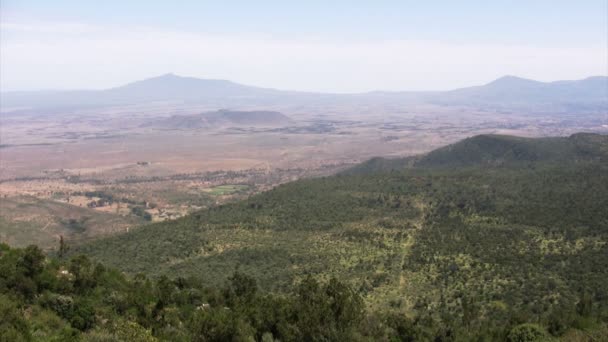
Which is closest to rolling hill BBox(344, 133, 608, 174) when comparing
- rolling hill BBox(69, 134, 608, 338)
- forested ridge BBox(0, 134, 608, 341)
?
forested ridge BBox(0, 134, 608, 341)

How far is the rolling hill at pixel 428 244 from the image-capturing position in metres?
35.9

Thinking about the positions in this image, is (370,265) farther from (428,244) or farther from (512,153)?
(512,153)

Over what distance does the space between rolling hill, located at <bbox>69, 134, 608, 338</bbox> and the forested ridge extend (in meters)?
0.17

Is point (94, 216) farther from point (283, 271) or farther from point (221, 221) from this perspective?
point (283, 271)

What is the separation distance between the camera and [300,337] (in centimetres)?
2467

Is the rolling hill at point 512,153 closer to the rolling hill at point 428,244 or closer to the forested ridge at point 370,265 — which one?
the forested ridge at point 370,265

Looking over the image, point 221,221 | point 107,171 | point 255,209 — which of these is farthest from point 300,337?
point 107,171

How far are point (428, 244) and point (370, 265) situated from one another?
7423mm

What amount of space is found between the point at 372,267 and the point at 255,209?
25.9 meters

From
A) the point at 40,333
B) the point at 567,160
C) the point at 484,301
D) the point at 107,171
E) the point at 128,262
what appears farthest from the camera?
the point at 107,171

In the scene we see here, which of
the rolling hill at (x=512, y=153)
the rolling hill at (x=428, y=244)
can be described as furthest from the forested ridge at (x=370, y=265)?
the rolling hill at (x=512, y=153)

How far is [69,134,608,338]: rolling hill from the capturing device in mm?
35938

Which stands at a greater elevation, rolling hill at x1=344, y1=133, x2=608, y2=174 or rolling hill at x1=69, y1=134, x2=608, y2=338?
rolling hill at x1=344, y1=133, x2=608, y2=174

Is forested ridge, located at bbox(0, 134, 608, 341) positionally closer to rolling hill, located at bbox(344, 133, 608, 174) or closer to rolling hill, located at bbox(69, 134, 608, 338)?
rolling hill, located at bbox(69, 134, 608, 338)
